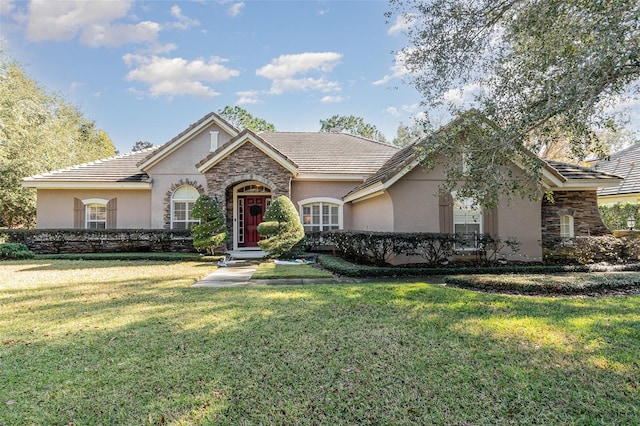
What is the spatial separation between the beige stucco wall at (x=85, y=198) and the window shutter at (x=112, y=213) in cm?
17

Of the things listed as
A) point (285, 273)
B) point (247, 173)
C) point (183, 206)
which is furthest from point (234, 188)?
point (285, 273)

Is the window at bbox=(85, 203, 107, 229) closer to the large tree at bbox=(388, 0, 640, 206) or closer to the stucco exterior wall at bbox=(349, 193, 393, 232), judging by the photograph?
the stucco exterior wall at bbox=(349, 193, 393, 232)

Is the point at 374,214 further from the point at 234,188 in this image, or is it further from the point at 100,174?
the point at 100,174

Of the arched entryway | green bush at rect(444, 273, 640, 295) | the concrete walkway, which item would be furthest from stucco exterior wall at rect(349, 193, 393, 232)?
the concrete walkway

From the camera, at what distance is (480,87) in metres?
8.42

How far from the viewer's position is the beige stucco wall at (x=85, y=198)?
53.5 ft

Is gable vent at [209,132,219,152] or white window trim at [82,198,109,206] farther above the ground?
gable vent at [209,132,219,152]

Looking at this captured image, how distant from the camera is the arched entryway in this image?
645 inches

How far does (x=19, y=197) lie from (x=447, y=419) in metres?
28.0

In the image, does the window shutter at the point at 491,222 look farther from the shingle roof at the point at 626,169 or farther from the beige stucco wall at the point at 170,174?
the beige stucco wall at the point at 170,174

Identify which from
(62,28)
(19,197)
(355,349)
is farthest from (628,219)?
(19,197)

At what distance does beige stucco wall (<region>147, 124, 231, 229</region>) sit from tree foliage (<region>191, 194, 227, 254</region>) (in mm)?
3046

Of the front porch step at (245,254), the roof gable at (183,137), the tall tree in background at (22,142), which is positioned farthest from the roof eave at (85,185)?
the tall tree in background at (22,142)

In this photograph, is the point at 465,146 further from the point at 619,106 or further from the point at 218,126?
the point at 218,126
